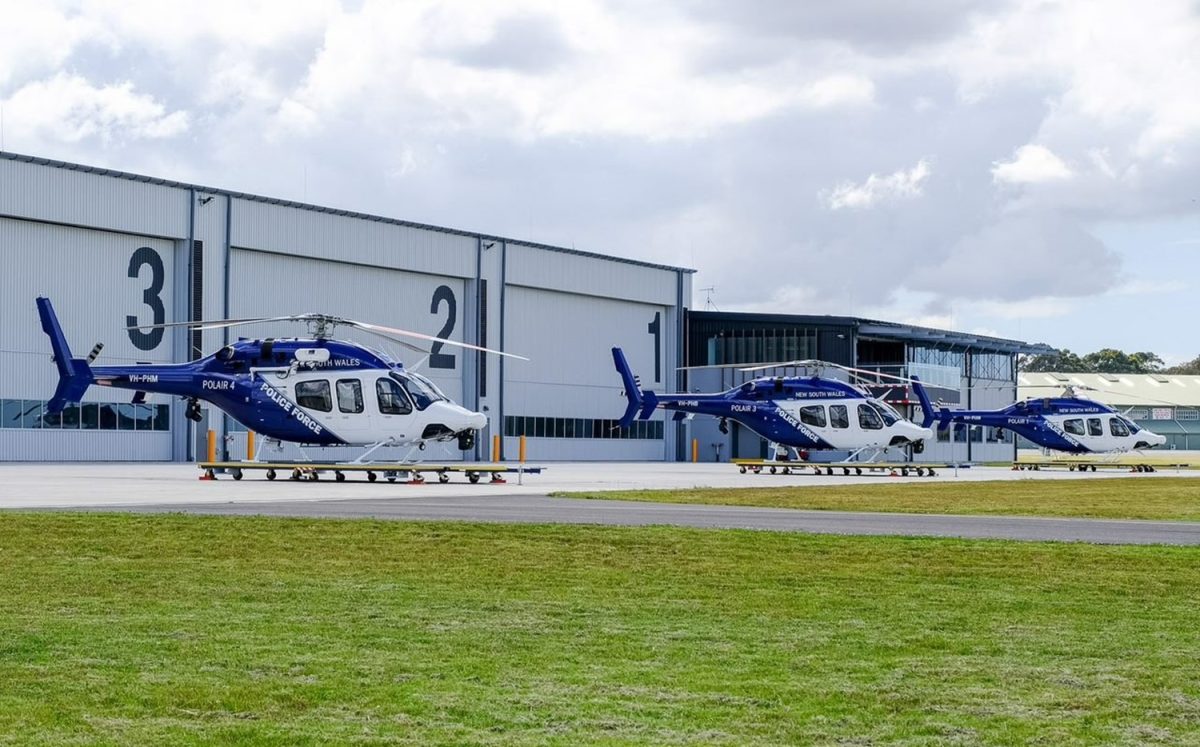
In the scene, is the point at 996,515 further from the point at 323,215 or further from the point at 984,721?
the point at 323,215

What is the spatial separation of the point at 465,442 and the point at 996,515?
55.6 feet

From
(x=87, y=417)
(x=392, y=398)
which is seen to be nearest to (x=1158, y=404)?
(x=87, y=417)

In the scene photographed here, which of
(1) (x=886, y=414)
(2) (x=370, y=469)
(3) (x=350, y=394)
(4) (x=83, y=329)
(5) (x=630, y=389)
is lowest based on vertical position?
(2) (x=370, y=469)

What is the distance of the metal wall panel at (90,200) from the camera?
5397cm

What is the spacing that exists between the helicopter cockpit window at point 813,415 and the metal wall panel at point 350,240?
21.2 metres

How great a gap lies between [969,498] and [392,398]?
47.0 feet

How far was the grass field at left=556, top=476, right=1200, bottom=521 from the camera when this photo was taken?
27.8m

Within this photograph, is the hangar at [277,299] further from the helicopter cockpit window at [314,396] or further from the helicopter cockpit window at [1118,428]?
the helicopter cockpit window at [1118,428]

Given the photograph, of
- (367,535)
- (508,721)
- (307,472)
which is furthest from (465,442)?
(508,721)

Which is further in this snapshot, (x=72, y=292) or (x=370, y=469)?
(x=72, y=292)

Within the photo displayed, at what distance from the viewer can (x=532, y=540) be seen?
18406 millimetres

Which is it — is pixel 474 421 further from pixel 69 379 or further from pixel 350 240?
pixel 350 240

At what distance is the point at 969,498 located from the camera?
3316 cm

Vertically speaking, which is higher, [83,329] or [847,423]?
[83,329]
